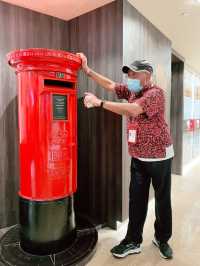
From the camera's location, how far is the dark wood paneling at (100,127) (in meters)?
2.07

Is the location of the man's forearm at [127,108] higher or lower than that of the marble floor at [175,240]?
higher

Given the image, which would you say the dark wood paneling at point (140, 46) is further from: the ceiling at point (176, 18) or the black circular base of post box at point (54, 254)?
the black circular base of post box at point (54, 254)

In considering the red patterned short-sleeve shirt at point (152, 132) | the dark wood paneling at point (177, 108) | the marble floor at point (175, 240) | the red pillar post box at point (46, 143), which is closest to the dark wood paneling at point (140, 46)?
the marble floor at point (175, 240)

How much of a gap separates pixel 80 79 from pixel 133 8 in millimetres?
819

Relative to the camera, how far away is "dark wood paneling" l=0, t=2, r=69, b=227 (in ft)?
6.51

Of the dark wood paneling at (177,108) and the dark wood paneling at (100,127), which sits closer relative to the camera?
the dark wood paneling at (100,127)

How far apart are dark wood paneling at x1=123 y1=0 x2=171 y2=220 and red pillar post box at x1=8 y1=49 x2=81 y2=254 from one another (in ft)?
Answer: 2.10

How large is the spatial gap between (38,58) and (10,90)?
72 centimetres

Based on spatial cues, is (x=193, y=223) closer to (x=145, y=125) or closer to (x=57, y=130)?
(x=145, y=125)

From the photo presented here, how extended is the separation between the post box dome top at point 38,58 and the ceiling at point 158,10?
762 mm

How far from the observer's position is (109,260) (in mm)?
1728

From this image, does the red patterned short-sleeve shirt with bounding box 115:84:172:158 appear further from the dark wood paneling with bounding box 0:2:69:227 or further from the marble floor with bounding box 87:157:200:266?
the dark wood paneling with bounding box 0:2:69:227

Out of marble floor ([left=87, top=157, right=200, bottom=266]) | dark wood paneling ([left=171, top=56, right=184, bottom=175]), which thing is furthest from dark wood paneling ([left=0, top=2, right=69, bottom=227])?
dark wood paneling ([left=171, top=56, right=184, bottom=175])

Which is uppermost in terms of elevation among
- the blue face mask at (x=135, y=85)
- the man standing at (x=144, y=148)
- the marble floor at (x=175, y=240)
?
the blue face mask at (x=135, y=85)
